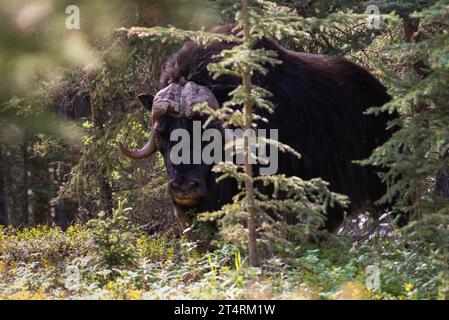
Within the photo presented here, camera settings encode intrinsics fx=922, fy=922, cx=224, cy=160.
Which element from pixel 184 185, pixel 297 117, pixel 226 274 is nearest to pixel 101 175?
pixel 184 185

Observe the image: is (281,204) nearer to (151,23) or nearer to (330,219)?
(330,219)

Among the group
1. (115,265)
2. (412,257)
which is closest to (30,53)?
(115,265)

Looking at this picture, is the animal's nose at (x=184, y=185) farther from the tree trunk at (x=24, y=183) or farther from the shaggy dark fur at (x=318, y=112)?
the tree trunk at (x=24, y=183)

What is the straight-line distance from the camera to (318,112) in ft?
31.4

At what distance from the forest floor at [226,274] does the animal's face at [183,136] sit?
0.60 meters

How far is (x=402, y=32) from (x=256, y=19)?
4.29 metres

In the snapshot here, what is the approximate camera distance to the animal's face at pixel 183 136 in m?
8.89

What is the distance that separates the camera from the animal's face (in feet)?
29.2

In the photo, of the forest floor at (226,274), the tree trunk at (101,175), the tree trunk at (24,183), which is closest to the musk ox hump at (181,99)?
the forest floor at (226,274)

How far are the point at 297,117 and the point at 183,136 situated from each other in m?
1.22

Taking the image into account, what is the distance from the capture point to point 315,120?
31.3 feet

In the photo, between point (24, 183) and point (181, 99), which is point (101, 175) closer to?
point (181, 99)
